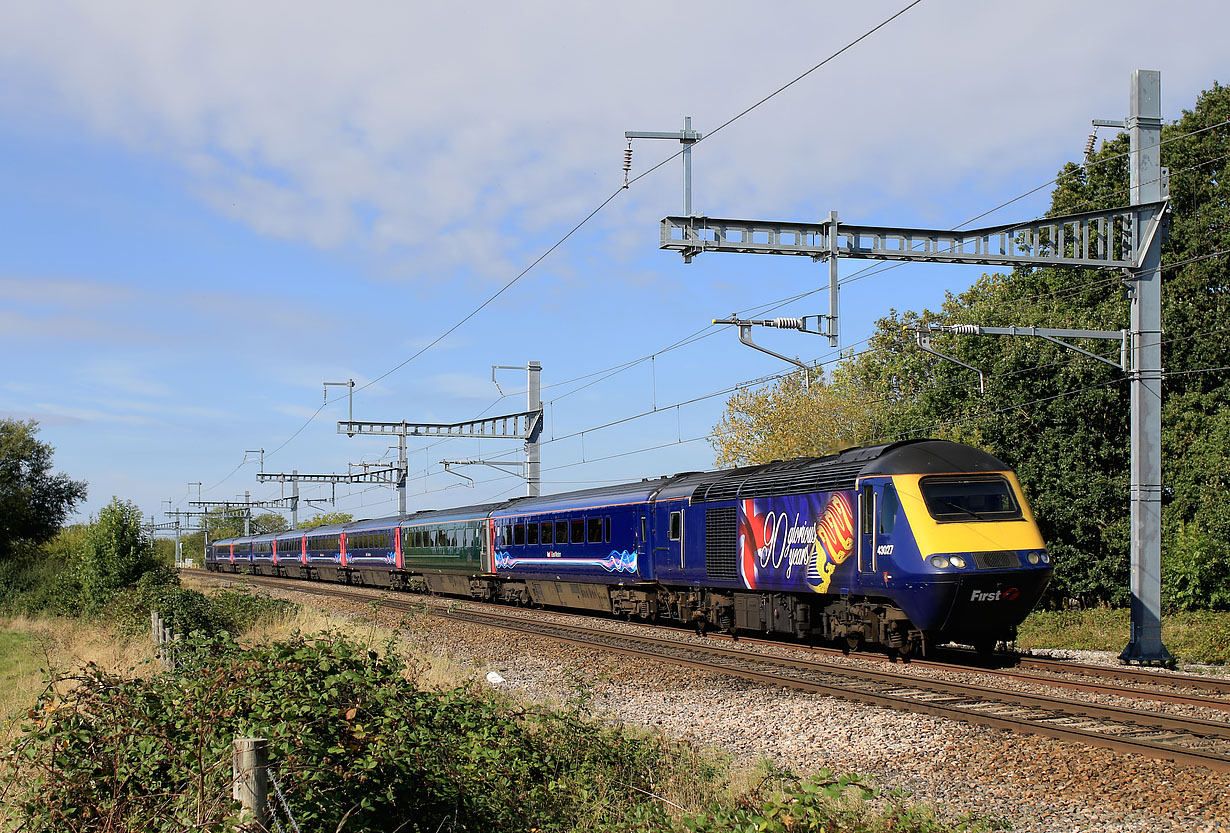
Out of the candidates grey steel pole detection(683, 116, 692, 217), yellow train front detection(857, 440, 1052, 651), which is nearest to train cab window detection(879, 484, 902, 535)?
yellow train front detection(857, 440, 1052, 651)

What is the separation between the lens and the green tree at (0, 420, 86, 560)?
4481 centimetres

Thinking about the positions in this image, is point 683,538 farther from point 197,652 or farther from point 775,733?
point 197,652

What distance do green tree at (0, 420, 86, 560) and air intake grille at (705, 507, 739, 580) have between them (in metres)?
36.1

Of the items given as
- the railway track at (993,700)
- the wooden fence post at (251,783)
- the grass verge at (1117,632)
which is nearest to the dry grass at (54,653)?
the railway track at (993,700)

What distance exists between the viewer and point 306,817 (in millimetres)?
5789

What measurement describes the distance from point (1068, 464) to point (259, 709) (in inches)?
976

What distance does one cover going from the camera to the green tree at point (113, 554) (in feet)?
92.0

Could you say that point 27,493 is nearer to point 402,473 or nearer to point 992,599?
point 402,473

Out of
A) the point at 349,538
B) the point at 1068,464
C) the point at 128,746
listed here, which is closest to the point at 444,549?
the point at 349,538

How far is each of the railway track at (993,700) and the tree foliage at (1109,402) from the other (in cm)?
1287

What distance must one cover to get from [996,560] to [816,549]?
9.91ft

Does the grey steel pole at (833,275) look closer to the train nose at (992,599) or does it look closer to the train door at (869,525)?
the train door at (869,525)

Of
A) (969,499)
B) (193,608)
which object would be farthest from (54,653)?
(969,499)

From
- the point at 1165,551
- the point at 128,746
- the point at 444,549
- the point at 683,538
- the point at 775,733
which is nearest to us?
the point at 128,746
